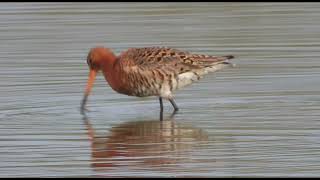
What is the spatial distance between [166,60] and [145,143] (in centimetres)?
212

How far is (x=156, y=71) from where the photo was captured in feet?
52.0

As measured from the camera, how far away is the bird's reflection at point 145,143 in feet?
42.5

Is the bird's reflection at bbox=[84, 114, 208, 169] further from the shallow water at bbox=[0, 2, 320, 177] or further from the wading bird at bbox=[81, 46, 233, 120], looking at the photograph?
the wading bird at bbox=[81, 46, 233, 120]

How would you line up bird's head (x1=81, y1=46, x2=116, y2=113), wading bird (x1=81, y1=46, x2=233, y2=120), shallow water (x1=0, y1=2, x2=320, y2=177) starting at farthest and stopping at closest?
bird's head (x1=81, y1=46, x2=116, y2=113) < wading bird (x1=81, y1=46, x2=233, y2=120) < shallow water (x1=0, y1=2, x2=320, y2=177)

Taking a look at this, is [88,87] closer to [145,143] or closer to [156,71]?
[156,71]

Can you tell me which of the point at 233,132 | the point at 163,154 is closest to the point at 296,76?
the point at 233,132

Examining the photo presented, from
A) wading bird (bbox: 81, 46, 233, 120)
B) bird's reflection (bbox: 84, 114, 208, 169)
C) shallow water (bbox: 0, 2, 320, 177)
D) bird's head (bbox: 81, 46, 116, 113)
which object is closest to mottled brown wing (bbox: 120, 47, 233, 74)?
wading bird (bbox: 81, 46, 233, 120)

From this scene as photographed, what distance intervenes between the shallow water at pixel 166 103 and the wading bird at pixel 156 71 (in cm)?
25

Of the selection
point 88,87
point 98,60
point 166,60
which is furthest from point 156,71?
point 88,87

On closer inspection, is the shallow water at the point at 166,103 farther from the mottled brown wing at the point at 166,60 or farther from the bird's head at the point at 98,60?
the mottled brown wing at the point at 166,60

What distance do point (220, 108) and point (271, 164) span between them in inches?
126

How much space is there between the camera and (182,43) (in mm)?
20234

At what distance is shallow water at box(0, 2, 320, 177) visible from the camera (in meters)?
12.9

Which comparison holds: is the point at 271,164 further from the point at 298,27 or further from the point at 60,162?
the point at 298,27
